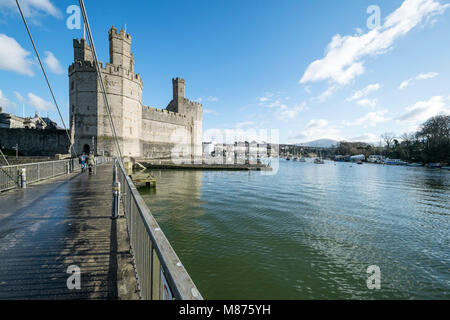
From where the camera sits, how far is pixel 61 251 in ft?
12.5

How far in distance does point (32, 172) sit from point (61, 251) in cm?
1010

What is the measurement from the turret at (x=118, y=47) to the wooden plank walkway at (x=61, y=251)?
35.8 metres

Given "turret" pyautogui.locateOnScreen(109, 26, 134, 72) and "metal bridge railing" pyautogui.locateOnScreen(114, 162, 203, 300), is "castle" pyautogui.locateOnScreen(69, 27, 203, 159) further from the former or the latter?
"metal bridge railing" pyautogui.locateOnScreen(114, 162, 203, 300)

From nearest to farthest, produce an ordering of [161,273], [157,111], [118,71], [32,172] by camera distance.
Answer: [161,273]
[32,172]
[118,71]
[157,111]

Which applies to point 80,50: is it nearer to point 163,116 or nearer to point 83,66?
point 83,66

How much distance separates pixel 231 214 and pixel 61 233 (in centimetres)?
947

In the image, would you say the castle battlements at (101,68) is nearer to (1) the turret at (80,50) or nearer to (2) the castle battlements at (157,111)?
(1) the turret at (80,50)

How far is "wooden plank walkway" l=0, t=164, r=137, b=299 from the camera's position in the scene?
2.82 metres

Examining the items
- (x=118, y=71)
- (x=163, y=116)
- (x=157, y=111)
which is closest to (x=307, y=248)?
(x=118, y=71)

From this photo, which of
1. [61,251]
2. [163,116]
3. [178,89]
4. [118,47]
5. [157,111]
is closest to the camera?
[61,251]

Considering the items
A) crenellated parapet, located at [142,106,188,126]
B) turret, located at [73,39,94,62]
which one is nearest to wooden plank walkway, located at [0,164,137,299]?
turret, located at [73,39,94,62]

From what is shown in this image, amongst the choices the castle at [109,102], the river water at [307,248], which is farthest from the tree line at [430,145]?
the castle at [109,102]

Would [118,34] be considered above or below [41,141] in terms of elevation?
above

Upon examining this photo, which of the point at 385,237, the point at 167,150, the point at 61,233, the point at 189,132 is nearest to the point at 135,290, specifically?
the point at 61,233
